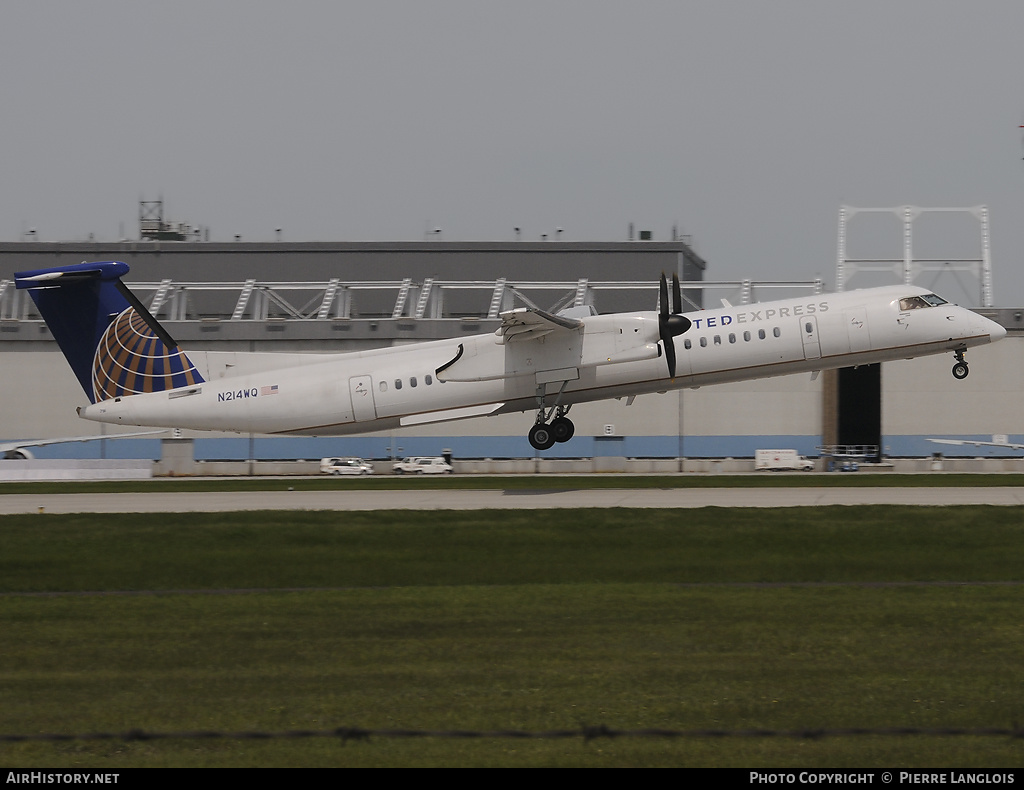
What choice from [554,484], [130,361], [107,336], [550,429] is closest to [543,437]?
[550,429]

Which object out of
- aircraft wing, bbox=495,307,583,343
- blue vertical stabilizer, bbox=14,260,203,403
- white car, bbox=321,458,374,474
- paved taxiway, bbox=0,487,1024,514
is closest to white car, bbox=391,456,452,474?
white car, bbox=321,458,374,474

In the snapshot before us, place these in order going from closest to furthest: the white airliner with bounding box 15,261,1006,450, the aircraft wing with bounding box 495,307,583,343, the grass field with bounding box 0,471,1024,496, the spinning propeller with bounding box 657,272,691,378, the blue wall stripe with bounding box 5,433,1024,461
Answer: the spinning propeller with bounding box 657,272,691,378 → the aircraft wing with bounding box 495,307,583,343 → the white airliner with bounding box 15,261,1006,450 → the grass field with bounding box 0,471,1024,496 → the blue wall stripe with bounding box 5,433,1024,461

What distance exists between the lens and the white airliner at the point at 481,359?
32.3 meters

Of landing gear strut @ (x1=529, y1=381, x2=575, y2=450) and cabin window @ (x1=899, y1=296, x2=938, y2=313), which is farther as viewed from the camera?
landing gear strut @ (x1=529, y1=381, x2=575, y2=450)

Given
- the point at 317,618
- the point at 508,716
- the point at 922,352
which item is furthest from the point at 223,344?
the point at 508,716

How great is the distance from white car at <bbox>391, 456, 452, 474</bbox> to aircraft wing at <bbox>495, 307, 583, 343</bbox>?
21.9m

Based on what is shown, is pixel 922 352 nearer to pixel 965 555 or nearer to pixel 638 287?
pixel 965 555

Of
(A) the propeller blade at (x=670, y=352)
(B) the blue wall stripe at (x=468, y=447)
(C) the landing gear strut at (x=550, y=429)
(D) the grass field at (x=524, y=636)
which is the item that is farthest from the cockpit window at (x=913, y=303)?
(B) the blue wall stripe at (x=468, y=447)

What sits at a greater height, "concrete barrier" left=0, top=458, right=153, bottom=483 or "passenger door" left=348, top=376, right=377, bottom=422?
"passenger door" left=348, top=376, right=377, bottom=422

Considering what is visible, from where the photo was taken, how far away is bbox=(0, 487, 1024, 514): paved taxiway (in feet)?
90.8

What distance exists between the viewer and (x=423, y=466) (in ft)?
181

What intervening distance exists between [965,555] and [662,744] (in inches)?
497

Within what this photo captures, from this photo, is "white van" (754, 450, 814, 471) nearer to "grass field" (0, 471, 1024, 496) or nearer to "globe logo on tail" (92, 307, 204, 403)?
"grass field" (0, 471, 1024, 496)

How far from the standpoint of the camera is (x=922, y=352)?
3278cm
